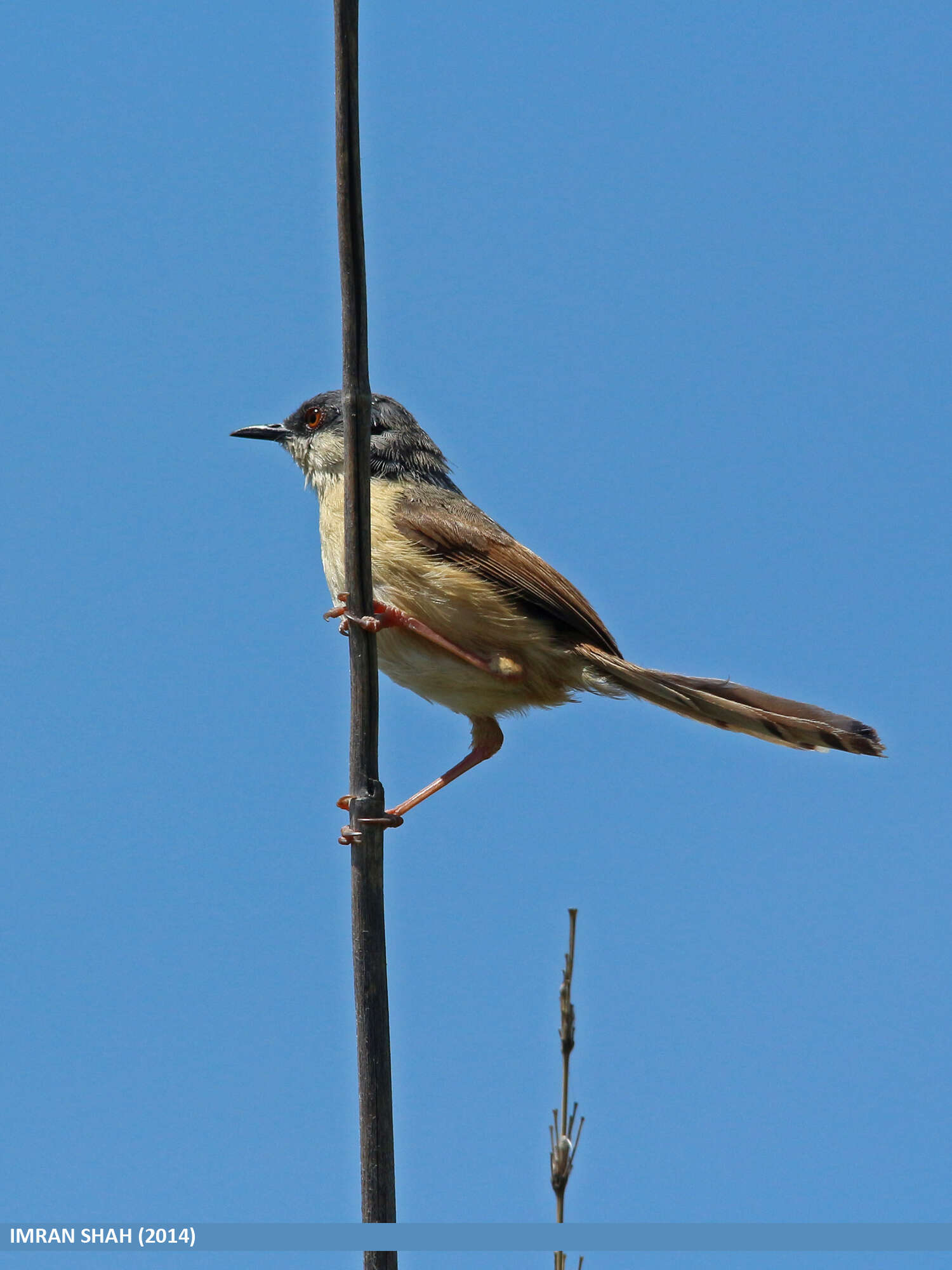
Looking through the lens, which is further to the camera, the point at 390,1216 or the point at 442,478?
the point at 442,478

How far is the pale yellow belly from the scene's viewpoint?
644 cm

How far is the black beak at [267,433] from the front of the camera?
746cm

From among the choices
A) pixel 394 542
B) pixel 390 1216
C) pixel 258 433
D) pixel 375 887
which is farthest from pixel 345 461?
pixel 258 433

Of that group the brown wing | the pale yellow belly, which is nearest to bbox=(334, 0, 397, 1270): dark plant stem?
the pale yellow belly

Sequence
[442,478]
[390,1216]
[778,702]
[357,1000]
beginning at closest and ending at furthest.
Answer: [390,1216] → [357,1000] → [778,702] → [442,478]

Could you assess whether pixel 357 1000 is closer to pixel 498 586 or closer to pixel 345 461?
pixel 345 461

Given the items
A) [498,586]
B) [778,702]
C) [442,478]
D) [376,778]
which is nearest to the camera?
[376,778]

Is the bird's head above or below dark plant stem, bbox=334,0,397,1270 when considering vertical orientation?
above

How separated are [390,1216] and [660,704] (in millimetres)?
3606

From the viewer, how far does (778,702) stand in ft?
20.2

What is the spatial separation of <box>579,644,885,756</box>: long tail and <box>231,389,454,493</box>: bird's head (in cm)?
134

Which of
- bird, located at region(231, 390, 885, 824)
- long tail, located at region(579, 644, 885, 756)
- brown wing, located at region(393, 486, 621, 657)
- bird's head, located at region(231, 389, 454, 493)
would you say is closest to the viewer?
long tail, located at region(579, 644, 885, 756)

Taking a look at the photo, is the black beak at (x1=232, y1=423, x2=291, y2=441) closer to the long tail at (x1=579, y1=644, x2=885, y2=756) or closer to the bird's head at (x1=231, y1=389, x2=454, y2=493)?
the bird's head at (x1=231, y1=389, x2=454, y2=493)

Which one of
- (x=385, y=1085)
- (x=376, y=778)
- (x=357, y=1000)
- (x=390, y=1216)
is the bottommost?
(x=390, y=1216)
